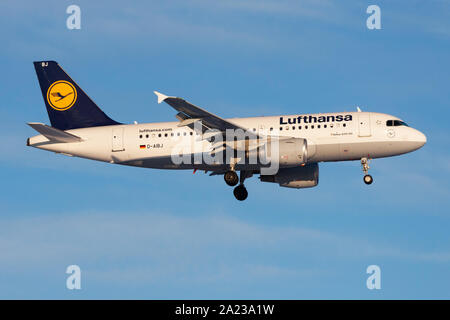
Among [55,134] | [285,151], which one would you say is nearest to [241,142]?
[285,151]

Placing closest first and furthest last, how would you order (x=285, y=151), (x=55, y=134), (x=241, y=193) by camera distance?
(x=285, y=151)
(x=55, y=134)
(x=241, y=193)

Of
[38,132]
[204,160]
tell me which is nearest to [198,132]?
[204,160]

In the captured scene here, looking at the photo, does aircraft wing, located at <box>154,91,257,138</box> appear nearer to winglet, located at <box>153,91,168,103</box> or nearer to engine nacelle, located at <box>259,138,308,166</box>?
winglet, located at <box>153,91,168,103</box>

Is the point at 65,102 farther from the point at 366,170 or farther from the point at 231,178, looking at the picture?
the point at 366,170

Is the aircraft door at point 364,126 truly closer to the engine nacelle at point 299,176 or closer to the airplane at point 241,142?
the airplane at point 241,142

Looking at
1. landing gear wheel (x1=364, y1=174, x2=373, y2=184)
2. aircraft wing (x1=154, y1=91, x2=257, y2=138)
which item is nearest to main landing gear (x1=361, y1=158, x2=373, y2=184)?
landing gear wheel (x1=364, y1=174, x2=373, y2=184)

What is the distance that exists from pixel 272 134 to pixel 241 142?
2.16 meters

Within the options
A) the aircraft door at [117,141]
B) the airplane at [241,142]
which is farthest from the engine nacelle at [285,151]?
the aircraft door at [117,141]

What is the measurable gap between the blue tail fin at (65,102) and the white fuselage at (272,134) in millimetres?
1332

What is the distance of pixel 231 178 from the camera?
167 ft

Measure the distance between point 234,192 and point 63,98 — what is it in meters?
14.0

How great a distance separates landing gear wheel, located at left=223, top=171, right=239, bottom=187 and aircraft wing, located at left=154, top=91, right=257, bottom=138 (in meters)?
2.95

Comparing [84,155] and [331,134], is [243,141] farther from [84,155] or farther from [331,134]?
[84,155]

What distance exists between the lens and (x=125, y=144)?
52938 mm
